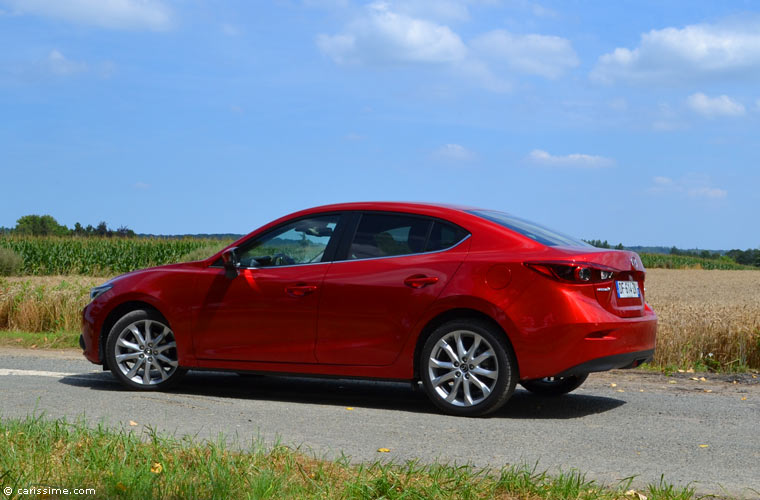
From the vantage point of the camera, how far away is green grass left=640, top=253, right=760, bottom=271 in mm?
65062

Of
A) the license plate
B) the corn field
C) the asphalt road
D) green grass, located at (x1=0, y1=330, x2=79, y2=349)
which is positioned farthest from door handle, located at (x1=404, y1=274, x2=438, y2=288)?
the corn field

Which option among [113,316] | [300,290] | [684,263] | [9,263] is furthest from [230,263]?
[684,263]

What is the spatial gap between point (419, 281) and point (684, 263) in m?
64.4

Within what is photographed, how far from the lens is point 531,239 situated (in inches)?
271

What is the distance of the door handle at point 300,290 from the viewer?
7332 mm

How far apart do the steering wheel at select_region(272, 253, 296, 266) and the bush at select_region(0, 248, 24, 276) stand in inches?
1246

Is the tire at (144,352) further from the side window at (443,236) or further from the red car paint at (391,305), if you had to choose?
the side window at (443,236)

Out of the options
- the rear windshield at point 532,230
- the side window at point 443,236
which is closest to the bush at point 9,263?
the rear windshield at point 532,230

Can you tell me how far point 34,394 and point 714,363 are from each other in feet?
23.6

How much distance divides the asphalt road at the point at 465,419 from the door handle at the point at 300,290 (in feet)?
3.02

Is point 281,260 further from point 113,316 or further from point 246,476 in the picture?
point 246,476

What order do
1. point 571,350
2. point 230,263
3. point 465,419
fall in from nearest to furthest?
point 571,350, point 465,419, point 230,263

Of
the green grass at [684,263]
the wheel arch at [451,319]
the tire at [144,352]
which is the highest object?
the green grass at [684,263]

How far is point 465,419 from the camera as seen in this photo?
267 inches
